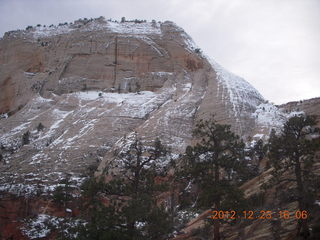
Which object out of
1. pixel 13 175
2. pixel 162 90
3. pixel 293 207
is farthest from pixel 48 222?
pixel 162 90

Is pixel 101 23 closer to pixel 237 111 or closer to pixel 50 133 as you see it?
pixel 50 133

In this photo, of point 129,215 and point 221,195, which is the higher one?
point 221,195

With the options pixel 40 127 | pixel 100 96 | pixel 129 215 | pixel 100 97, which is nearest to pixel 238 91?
pixel 100 97

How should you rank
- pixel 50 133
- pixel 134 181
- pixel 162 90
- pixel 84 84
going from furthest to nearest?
pixel 84 84, pixel 162 90, pixel 50 133, pixel 134 181

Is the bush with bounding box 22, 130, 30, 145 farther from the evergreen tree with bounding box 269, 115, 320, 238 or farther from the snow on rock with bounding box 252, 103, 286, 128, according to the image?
the evergreen tree with bounding box 269, 115, 320, 238

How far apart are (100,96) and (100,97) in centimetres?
53

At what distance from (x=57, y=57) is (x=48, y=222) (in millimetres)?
35929

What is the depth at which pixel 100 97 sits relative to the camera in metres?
51.4

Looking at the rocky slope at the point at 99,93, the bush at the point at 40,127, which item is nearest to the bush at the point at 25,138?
the rocky slope at the point at 99,93

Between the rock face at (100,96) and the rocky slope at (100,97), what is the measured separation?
129 millimetres

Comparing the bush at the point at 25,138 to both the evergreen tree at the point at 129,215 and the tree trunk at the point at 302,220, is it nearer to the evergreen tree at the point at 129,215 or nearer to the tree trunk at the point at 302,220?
the evergreen tree at the point at 129,215

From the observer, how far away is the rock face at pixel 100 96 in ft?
126

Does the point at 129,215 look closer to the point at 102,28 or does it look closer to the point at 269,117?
the point at 269,117

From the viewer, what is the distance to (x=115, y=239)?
17.3 meters
